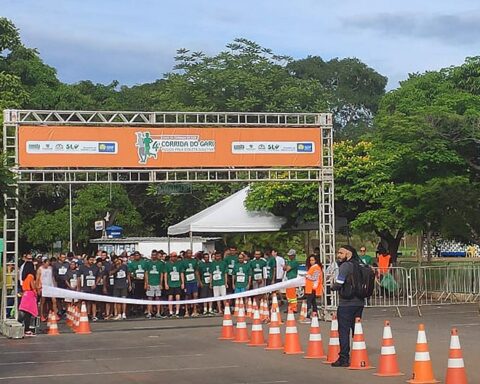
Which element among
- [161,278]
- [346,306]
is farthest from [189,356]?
[161,278]

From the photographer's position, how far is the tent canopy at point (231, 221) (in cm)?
3141

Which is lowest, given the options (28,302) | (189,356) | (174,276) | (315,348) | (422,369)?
(189,356)

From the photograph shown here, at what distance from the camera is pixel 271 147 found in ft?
80.4

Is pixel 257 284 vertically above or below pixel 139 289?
above

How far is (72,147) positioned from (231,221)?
10021 mm

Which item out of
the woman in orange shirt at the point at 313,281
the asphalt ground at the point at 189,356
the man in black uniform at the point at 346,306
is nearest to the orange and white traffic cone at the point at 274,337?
the asphalt ground at the point at 189,356

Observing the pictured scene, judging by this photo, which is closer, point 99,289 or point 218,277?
point 99,289

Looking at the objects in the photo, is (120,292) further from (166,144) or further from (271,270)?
(166,144)

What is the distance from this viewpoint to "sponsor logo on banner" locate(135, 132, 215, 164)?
23719 millimetres

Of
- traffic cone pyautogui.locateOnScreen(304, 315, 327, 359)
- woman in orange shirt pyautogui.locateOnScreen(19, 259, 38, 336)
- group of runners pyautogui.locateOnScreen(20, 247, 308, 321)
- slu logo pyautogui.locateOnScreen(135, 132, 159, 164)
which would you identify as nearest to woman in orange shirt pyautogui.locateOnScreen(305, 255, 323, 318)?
group of runners pyautogui.locateOnScreen(20, 247, 308, 321)

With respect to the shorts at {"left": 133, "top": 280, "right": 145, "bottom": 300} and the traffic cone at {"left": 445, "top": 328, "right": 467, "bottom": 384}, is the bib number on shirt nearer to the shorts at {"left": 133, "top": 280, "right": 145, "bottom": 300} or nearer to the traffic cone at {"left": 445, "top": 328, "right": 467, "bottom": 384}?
the shorts at {"left": 133, "top": 280, "right": 145, "bottom": 300}

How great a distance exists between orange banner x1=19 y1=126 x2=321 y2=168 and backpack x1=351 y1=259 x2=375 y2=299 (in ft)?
34.7

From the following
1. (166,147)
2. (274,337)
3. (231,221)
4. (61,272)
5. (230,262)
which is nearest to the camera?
(274,337)

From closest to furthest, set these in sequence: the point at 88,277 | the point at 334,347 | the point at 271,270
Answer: the point at 334,347 → the point at 88,277 → the point at 271,270
